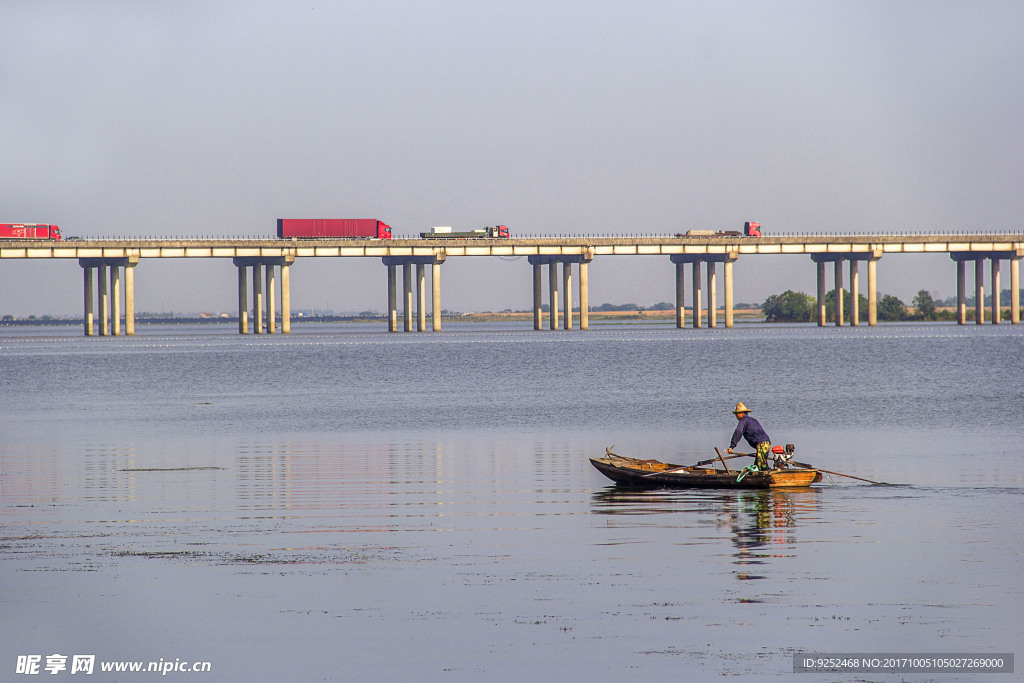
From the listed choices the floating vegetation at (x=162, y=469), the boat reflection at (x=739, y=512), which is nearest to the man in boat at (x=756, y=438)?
the boat reflection at (x=739, y=512)

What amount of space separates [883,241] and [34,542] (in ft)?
574

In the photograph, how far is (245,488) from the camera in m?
29.4

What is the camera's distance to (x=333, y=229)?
177 m

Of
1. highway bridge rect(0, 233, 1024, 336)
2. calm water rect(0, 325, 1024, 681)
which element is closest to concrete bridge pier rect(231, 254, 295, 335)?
highway bridge rect(0, 233, 1024, 336)

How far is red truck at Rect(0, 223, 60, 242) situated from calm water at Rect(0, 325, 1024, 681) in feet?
384

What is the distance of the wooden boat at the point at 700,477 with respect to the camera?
93.4ft

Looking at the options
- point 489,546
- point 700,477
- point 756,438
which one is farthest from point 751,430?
point 489,546

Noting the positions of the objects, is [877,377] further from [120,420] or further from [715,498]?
[715,498]

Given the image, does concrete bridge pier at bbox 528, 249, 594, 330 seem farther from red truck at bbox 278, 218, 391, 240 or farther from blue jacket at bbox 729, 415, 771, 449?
blue jacket at bbox 729, 415, 771, 449

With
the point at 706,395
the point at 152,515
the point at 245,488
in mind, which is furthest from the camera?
the point at 706,395

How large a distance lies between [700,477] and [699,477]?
2 cm

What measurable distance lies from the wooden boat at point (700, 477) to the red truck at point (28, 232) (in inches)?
5729

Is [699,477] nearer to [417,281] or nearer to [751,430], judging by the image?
[751,430]

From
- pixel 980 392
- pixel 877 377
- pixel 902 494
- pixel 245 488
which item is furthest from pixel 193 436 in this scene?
pixel 877 377
